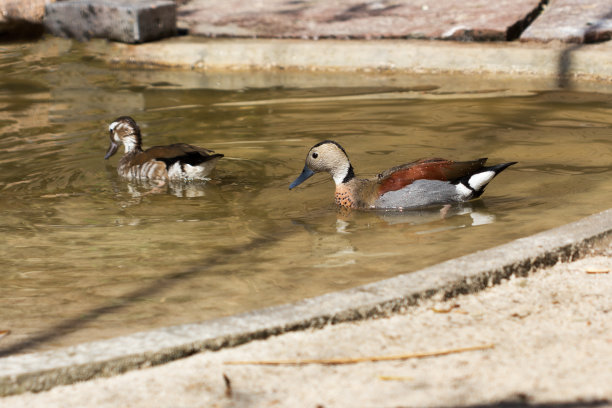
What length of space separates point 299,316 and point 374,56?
7772 millimetres

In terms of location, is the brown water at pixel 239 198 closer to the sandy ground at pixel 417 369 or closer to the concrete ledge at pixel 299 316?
the concrete ledge at pixel 299 316

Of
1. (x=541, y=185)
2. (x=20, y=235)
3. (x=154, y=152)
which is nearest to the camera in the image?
(x=20, y=235)

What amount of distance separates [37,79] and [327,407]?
380 inches

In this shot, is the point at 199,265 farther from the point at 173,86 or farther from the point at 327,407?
the point at 173,86

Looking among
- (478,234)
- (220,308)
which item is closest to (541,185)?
(478,234)

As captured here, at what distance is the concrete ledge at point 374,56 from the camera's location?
393 inches

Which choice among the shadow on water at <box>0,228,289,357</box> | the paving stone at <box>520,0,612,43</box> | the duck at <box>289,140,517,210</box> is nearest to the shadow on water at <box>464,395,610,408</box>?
the shadow on water at <box>0,228,289,357</box>

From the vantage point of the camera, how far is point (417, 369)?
10.9 feet

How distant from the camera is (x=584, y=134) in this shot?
779 cm

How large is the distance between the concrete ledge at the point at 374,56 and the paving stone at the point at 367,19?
25cm

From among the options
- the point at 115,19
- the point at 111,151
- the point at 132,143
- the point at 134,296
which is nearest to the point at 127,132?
the point at 132,143

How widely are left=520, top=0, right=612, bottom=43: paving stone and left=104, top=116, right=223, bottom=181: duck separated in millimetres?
5122

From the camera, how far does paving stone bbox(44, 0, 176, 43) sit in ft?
40.1

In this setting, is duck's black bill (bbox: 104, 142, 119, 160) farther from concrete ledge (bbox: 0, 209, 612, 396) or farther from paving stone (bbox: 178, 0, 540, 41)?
concrete ledge (bbox: 0, 209, 612, 396)
